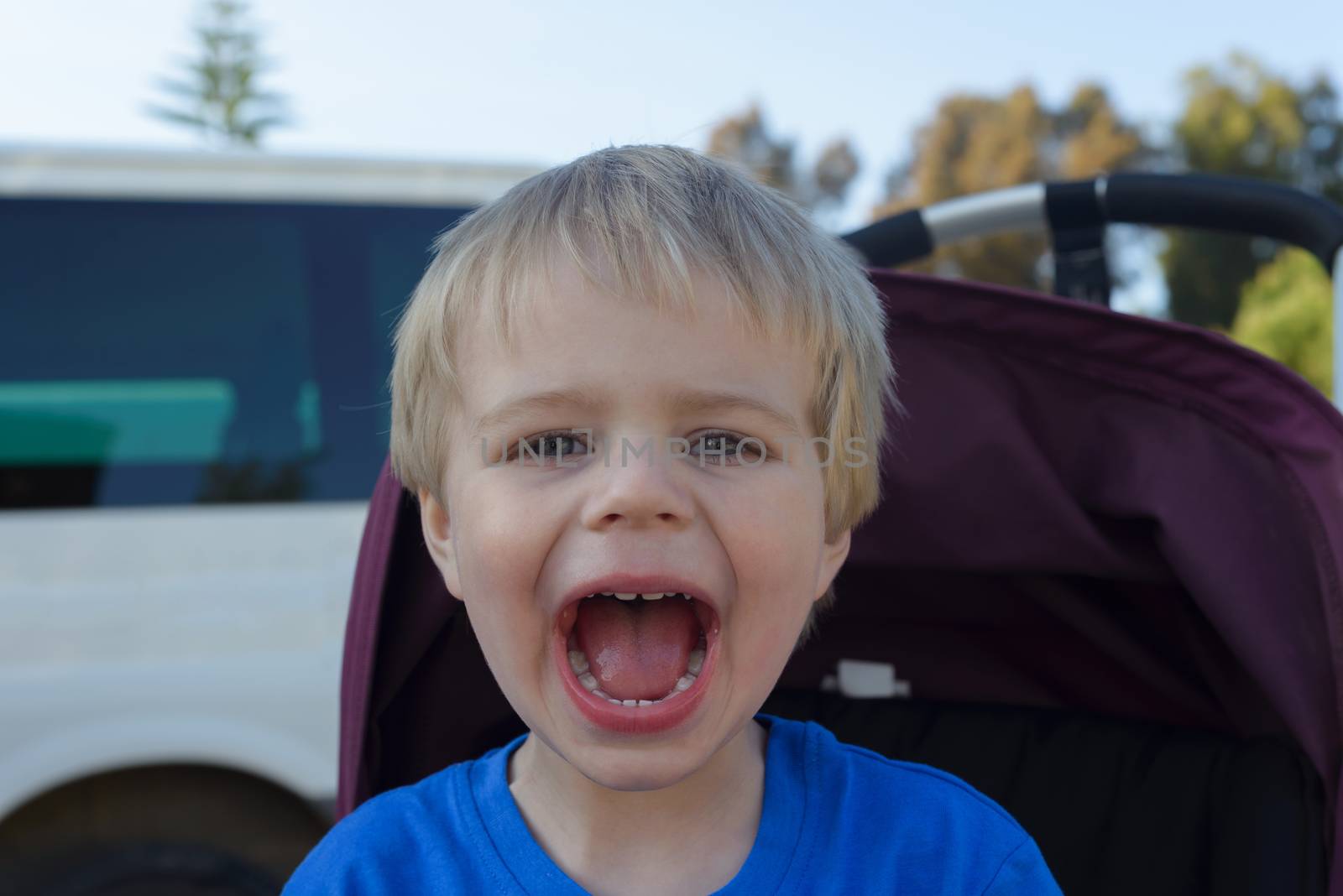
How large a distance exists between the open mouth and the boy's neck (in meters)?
0.15

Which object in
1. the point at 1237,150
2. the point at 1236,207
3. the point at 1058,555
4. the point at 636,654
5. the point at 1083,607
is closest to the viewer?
the point at 636,654

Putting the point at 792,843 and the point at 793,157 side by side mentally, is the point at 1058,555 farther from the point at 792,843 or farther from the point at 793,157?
the point at 793,157

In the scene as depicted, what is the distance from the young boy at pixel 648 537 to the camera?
1.01 m

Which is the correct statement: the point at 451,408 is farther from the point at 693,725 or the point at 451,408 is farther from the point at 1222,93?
the point at 1222,93

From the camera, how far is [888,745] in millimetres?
1543

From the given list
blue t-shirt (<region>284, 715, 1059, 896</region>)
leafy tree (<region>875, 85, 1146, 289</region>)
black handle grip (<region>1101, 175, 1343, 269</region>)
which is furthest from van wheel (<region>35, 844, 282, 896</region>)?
leafy tree (<region>875, 85, 1146, 289</region>)

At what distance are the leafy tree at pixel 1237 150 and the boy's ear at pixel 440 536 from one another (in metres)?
24.4

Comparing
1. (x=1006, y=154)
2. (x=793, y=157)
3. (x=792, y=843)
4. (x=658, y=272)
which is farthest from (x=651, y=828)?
(x=793, y=157)

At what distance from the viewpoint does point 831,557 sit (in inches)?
48.5

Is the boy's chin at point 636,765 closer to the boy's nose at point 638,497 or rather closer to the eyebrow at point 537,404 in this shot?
the boy's nose at point 638,497

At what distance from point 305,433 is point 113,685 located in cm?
74

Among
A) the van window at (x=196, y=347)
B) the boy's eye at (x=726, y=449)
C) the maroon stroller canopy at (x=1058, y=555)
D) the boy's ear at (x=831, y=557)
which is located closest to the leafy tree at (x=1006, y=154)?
the van window at (x=196, y=347)

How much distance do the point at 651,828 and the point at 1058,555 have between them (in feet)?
2.06

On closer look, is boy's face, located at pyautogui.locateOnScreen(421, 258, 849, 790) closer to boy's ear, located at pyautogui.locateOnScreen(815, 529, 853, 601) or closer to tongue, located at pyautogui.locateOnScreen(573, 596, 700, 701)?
tongue, located at pyautogui.locateOnScreen(573, 596, 700, 701)
